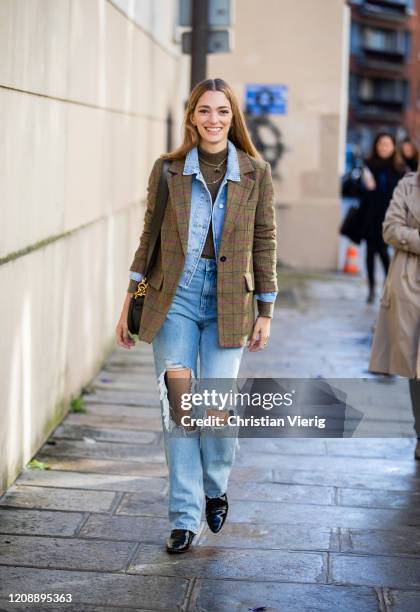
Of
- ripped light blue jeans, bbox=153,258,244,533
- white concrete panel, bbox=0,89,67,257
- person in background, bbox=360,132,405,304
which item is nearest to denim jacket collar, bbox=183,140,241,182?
ripped light blue jeans, bbox=153,258,244,533

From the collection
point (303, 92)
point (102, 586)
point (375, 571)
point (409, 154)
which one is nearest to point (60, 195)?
point (102, 586)

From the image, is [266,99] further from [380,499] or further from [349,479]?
[380,499]

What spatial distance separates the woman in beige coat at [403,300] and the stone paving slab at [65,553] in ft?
7.06

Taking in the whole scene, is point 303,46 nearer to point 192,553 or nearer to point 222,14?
point 222,14

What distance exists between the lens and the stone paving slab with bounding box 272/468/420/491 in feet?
19.5

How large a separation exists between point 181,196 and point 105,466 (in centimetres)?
203

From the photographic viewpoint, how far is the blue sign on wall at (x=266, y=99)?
16.1 metres

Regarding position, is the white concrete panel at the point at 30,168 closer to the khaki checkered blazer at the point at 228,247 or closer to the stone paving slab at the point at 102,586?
the khaki checkered blazer at the point at 228,247

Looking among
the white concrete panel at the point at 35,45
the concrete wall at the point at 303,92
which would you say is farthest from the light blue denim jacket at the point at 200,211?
the concrete wall at the point at 303,92

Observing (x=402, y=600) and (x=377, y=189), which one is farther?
(x=377, y=189)

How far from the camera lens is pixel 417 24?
75562 mm

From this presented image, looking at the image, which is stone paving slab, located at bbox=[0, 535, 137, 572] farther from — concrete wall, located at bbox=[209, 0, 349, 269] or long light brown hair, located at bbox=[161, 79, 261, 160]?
concrete wall, located at bbox=[209, 0, 349, 269]

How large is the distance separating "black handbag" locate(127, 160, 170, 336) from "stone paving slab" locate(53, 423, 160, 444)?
6.79 feet

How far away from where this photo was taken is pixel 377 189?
12.4 m
